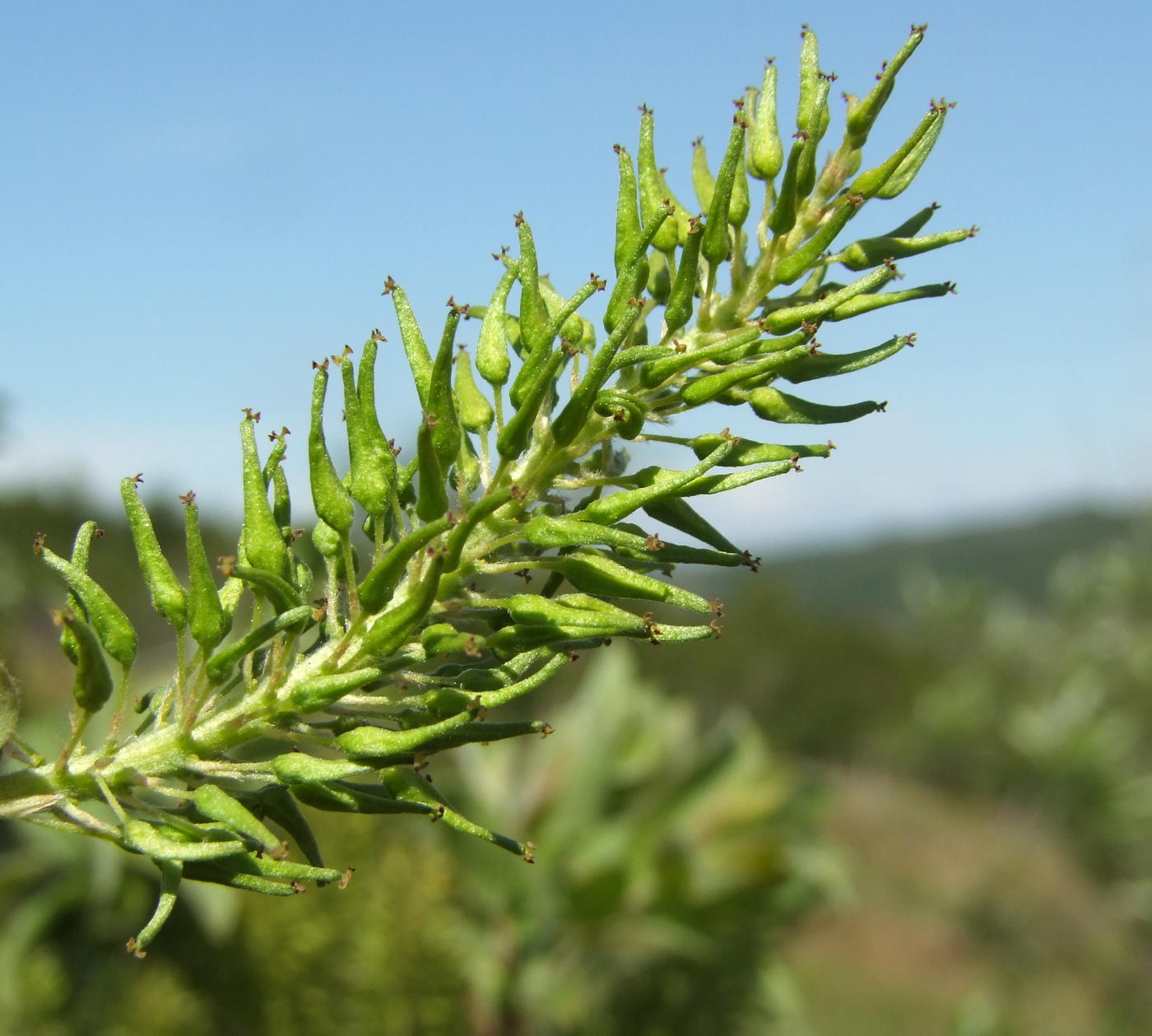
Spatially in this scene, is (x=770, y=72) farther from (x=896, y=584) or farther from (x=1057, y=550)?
(x=896, y=584)

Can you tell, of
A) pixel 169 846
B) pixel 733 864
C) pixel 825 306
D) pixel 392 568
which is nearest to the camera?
pixel 169 846

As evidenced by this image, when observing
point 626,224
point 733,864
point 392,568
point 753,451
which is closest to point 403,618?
point 392,568

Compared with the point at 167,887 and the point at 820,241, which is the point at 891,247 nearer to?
the point at 820,241

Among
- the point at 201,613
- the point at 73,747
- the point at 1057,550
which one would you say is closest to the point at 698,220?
the point at 201,613

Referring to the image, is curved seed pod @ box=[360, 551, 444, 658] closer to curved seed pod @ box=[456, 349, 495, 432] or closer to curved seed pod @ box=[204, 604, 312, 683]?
curved seed pod @ box=[204, 604, 312, 683]

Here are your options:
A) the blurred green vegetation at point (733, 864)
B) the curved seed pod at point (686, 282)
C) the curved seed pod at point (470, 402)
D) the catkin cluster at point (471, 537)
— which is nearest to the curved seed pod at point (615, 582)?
the catkin cluster at point (471, 537)
